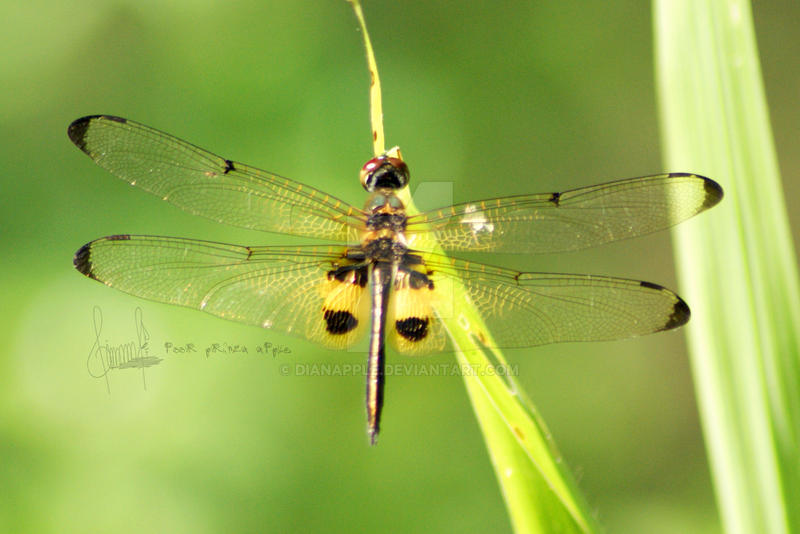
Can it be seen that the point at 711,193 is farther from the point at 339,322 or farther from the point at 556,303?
the point at 339,322

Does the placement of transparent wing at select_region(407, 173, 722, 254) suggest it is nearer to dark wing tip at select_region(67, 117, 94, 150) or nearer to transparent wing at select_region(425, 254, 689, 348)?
transparent wing at select_region(425, 254, 689, 348)

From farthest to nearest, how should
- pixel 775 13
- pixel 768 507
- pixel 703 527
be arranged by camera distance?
pixel 775 13 → pixel 703 527 → pixel 768 507

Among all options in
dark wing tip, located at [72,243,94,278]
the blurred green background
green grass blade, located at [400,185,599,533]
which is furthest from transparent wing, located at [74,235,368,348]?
the blurred green background

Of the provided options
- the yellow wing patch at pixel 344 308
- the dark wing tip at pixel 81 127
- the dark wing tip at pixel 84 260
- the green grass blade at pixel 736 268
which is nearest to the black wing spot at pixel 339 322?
the yellow wing patch at pixel 344 308

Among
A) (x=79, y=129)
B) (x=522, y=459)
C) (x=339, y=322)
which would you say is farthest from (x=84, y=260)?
(x=522, y=459)

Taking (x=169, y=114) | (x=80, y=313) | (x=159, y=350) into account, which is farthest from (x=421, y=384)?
(x=169, y=114)

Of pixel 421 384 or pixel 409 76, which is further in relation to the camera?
pixel 409 76

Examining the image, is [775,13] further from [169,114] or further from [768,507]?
[768,507]
